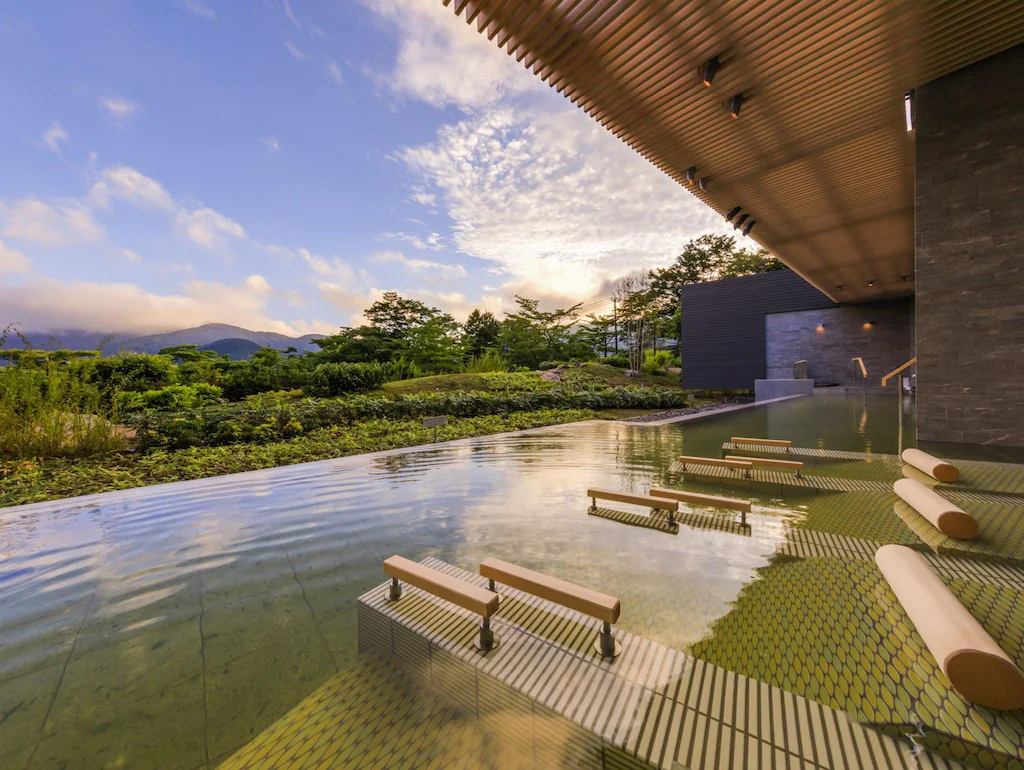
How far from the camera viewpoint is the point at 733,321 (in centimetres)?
2106

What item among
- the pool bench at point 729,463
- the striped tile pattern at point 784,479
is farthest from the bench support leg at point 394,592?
the pool bench at point 729,463

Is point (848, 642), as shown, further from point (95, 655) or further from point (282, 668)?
point (95, 655)

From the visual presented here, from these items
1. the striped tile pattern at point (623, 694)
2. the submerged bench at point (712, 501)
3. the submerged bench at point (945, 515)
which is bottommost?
the striped tile pattern at point (623, 694)

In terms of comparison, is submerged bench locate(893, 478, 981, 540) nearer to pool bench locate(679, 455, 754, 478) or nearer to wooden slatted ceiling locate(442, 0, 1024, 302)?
pool bench locate(679, 455, 754, 478)

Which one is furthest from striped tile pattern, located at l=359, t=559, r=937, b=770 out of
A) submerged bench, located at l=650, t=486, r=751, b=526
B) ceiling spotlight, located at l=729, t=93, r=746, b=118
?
ceiling spotlight, located at l=729, t=93, r=746, b=118

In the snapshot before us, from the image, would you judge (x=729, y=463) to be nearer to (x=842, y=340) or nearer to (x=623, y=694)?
(x=623, y=694)

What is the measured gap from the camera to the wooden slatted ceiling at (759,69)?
3.99 m

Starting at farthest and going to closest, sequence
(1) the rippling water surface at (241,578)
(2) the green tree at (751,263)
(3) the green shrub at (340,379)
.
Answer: (2) the green tree at (751,263), (3) the green shrub at (340,379), (1) the rippling water surface at (241,578)

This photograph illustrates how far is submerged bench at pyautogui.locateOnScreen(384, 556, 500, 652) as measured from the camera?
1856mm

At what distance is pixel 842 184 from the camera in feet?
25.6

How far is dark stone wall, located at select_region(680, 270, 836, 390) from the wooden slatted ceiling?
42.5ft

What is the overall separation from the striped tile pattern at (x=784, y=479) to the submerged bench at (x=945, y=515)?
1.03 meters

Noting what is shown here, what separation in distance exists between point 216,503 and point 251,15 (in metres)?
11.7

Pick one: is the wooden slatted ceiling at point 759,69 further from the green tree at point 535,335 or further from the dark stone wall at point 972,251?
the green tree at point 535,335
